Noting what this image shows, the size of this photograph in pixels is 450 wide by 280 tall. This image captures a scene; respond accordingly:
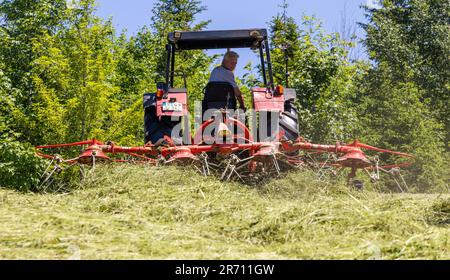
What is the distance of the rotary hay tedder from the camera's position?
24.1ft

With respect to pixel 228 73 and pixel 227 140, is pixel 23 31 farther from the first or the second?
pixel 227 140

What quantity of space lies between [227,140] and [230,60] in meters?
1.40

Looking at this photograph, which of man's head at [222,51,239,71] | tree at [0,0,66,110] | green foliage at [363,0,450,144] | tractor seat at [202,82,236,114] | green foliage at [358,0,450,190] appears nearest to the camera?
tractor seat at [202,82,236,114]

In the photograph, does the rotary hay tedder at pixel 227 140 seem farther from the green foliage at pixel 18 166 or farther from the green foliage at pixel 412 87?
the green foliage at pixel 412 87

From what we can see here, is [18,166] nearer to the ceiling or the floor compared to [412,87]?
nearer to the floor

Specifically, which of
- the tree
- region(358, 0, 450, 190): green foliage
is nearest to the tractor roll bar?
the tree

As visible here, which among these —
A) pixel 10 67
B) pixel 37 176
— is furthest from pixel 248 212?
pixel 10 67

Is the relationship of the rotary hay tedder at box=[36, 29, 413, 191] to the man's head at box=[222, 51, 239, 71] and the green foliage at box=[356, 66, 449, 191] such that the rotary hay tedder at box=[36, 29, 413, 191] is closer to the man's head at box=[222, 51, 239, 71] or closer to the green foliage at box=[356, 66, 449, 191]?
the man's head at box=[222, 51, 239, 71]

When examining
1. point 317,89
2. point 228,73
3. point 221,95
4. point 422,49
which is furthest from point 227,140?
point 422,49

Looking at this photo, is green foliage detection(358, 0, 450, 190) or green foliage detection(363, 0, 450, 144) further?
green foliage detection(363, 0, 450, 144)

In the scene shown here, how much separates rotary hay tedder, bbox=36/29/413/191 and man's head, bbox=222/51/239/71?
0.28 metres

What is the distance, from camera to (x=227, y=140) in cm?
745

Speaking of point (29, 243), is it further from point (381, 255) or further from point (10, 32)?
point (10, 32)
